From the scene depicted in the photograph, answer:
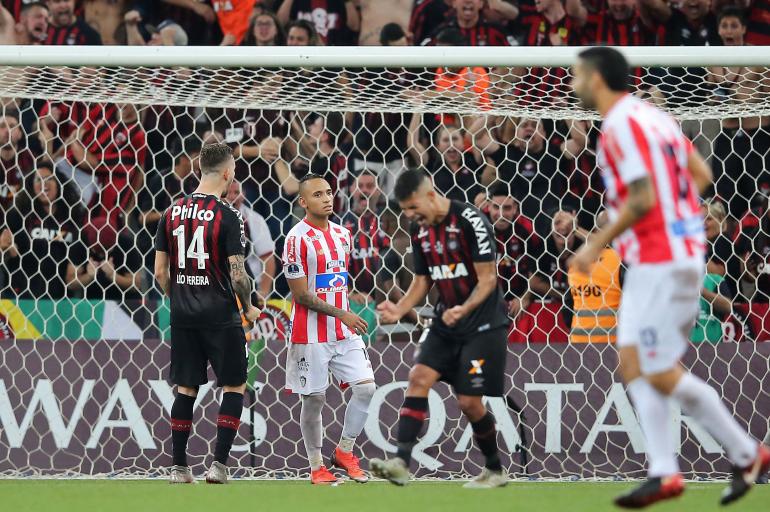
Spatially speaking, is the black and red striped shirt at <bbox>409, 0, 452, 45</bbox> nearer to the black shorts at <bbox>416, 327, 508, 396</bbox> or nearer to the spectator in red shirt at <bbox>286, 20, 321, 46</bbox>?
the spectator in red shirt at <bbox>286, 20, 321, 46</bbox>

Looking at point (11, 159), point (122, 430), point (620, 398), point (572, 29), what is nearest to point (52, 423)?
point (122, 430)

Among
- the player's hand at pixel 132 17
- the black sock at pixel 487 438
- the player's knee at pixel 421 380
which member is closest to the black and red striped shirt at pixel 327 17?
the player's hand at pixel 132 17

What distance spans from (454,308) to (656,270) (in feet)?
5.58

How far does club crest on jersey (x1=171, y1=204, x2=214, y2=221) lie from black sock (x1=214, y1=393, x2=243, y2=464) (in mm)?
1042

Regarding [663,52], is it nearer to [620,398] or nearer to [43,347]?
[620,398]

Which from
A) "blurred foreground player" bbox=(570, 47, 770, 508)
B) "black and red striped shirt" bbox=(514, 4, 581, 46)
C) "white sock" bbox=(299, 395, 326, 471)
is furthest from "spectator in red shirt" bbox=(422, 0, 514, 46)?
"blurred foreground player" bbox=(570, 47, 770, 508)

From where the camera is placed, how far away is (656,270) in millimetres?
4238

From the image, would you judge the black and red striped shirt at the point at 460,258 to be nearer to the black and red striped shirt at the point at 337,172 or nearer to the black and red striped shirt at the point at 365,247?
the black and red striped shirt at the point at 365,247

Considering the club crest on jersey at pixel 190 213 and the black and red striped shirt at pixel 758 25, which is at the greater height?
the black and red striped shirt at pixel 758 25

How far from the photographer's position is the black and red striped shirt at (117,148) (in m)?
9.11

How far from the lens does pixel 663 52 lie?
23.7 ft

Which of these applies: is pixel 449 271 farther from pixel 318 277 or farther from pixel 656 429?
pixel 656 429

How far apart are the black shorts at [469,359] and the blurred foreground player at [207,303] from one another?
1.15 meters

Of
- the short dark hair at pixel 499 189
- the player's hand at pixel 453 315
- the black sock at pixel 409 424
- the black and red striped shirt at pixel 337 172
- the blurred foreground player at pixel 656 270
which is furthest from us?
the black and red striped shirt at pixel 337 172
